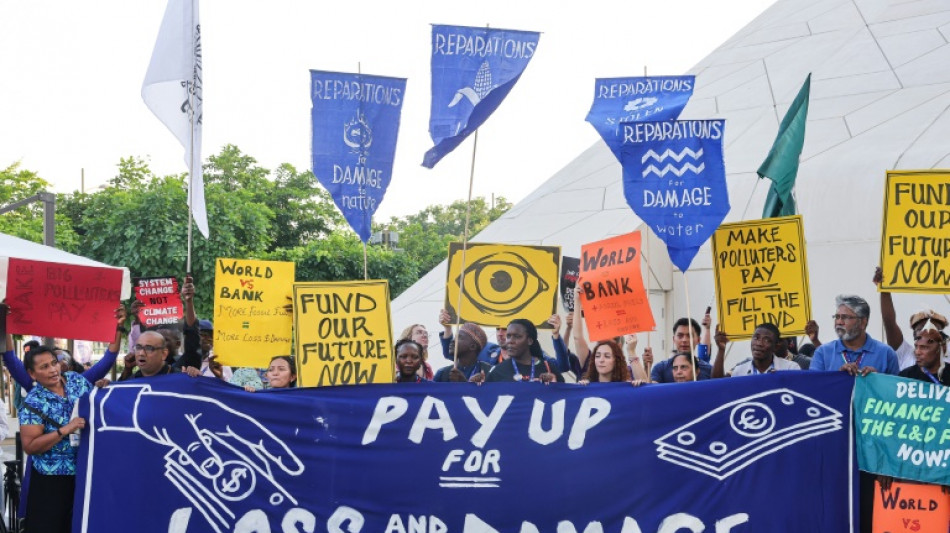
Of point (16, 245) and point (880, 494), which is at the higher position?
point (16, 245)

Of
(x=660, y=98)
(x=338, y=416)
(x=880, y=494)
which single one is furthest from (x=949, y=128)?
(x=338, y=416)

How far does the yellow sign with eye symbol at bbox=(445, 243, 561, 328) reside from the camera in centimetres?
942

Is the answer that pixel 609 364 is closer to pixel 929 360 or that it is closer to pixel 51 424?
pixel 929 360

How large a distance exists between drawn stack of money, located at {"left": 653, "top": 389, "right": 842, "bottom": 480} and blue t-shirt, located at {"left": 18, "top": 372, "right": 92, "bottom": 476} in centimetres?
359

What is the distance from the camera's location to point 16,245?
37.7 feet

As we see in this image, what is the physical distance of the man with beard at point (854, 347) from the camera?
791 centimetres

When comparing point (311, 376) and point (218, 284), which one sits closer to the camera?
point (311, 376)

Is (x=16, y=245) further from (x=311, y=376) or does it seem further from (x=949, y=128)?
(x=949, y=128)

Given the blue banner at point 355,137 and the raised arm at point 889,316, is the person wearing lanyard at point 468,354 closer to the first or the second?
the blue banner at point 355,137

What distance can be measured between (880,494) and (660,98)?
3913 mm

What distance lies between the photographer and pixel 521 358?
8602mm

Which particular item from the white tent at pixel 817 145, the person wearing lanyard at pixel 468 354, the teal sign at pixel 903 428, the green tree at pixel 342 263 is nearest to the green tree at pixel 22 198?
the green tree at pixel 342 263

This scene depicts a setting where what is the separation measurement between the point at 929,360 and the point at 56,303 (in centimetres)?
576

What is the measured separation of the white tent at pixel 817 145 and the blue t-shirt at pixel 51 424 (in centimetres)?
867
